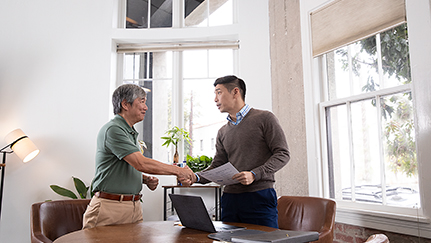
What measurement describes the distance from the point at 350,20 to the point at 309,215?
1665 mm

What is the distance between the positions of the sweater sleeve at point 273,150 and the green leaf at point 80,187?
252 centimetres

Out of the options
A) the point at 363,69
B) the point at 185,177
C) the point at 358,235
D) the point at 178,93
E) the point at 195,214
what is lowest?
the point at 358,235

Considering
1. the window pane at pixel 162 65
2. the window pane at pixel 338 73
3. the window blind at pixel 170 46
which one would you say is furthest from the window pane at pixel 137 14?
the window pane at pixel 338 73

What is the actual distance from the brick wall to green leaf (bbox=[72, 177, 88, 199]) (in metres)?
2.65

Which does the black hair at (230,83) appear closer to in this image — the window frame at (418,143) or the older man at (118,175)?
the older man at (118,175)

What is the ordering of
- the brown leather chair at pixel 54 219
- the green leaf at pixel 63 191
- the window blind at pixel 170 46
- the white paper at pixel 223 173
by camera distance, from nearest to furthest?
the white paper at pixel 223 173 < the brown leather chair at pixel 54 219 < the green leaf at pixel 63 191 < the window blind at pixel 170 46

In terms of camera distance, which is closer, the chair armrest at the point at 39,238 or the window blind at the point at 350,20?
the chair armrest at the point at 39,238

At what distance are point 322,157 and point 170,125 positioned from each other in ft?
6.60

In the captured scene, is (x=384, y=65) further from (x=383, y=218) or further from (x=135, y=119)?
(x=135, y=119)

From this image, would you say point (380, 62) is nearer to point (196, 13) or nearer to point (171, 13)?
point (196, 13)

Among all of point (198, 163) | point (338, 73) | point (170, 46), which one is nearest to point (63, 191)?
point (198, 163)

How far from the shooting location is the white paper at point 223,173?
5.21 ft

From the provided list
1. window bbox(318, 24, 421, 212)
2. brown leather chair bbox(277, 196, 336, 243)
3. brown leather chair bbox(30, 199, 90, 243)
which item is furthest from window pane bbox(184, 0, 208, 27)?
brown leather chair bbox(30, 199, 90, 243)

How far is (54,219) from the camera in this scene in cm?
215
